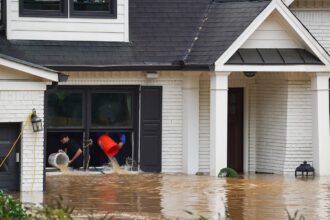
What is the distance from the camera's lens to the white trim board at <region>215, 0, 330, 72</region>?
30.0 metres

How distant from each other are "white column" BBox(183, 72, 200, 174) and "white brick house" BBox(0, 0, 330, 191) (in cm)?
2

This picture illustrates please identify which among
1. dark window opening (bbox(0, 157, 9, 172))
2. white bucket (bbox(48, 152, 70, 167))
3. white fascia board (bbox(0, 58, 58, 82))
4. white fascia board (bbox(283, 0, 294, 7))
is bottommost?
dark window opening (bbox(0, 157, 9, 172))

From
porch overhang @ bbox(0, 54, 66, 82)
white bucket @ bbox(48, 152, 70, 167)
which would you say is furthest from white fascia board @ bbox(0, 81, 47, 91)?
white bucket @ bbox(48, 152, 70, 167)

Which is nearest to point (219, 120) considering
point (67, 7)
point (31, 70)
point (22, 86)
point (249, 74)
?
point (249, 74)

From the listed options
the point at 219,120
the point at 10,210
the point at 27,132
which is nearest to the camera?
the point at 10,210

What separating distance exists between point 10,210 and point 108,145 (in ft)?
45.0

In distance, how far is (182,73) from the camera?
31391 millimetres

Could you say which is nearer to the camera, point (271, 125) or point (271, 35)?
point (271, 35)

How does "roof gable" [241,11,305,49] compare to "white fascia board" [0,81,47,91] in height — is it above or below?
above

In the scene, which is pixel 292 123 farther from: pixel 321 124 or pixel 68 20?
pixel 68 20

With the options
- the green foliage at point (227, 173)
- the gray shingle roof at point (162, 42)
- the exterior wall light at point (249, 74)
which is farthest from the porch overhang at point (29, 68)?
the exterior wall light at point (249, 74)

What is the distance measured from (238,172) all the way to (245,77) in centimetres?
231

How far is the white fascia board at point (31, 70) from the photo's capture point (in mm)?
26095

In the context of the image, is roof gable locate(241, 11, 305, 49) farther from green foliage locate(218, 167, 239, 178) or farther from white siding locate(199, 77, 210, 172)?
green foliage locate(218, 167, 239, 178)
